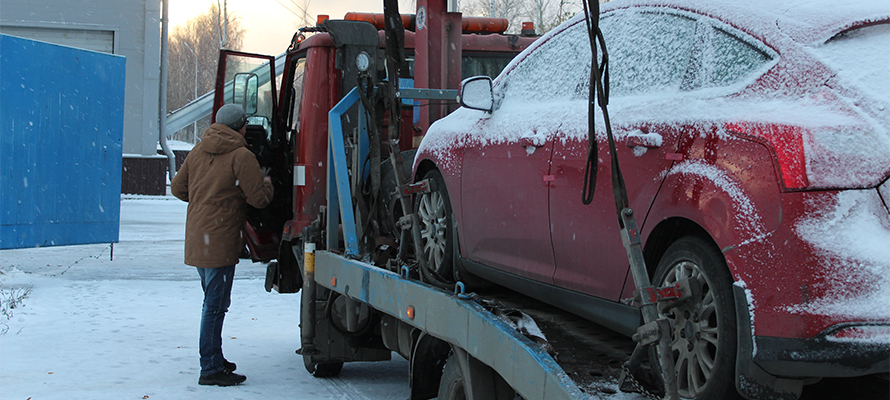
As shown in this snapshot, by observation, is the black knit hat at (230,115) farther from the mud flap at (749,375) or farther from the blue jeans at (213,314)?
the mud flap at (749,375)

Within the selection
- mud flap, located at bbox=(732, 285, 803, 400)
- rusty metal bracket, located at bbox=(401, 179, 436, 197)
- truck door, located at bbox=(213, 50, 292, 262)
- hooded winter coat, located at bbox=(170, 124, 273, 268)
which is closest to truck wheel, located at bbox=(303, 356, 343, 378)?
hooded winter coat, located at bbox=(170, 124, 273, 268)

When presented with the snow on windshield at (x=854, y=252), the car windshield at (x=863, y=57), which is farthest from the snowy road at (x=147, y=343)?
Result: the car windshield at (x=863, y=57)

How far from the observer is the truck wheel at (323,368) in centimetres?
610

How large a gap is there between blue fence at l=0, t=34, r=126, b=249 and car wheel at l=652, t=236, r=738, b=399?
29.3 feet

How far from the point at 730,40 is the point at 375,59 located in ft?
12.7

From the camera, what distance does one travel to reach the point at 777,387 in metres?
2.27

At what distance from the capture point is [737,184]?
7.66 ft

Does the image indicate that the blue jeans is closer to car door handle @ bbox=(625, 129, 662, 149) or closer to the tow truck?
the tow truck

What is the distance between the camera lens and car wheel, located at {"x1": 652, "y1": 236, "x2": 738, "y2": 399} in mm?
2357

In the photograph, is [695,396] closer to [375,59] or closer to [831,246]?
[831,246]

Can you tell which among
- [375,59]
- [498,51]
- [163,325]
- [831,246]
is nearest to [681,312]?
[831,246]

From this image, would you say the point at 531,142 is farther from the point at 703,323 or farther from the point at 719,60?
the point at 703,323

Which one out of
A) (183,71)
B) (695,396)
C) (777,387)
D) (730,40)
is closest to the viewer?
(777,387)

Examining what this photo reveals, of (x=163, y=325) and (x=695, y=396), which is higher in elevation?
(x=695, y=396)
